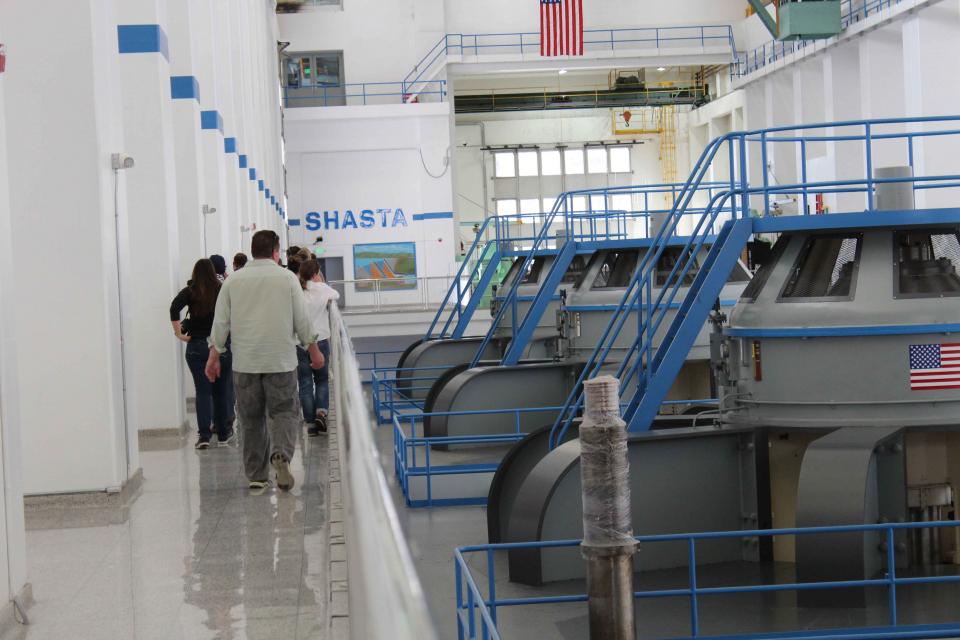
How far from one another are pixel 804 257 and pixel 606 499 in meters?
3.84

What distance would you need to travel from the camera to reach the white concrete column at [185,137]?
51.0ft

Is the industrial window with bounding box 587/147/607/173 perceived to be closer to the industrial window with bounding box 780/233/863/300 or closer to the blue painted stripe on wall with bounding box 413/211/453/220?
the blue painted stripe on wall with bounding box 413/211/453/220

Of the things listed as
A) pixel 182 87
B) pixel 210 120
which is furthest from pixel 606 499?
pixel 210 120

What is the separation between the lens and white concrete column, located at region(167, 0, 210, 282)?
15.6 metres

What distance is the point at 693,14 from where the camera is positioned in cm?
4188

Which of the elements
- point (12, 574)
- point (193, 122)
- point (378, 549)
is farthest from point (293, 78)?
point (378, 549)

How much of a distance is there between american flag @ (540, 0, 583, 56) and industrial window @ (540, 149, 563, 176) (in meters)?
8.68

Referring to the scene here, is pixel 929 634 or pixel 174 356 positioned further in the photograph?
pixel 174 356

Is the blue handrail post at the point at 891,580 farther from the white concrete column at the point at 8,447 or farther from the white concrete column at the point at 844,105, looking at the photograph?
the white concrete column at the point at 844,105

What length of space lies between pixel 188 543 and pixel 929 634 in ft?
14.7

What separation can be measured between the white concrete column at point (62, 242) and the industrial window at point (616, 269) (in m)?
9.09

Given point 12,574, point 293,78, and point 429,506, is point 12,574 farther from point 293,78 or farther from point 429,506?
point 293,78

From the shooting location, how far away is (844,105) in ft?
108

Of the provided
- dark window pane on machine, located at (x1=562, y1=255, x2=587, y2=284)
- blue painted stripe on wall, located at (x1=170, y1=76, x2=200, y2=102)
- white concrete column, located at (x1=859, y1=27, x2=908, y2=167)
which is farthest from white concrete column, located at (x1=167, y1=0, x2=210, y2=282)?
white concrete column, located at (x1=859, y1=27, x2=908, y2=167)
